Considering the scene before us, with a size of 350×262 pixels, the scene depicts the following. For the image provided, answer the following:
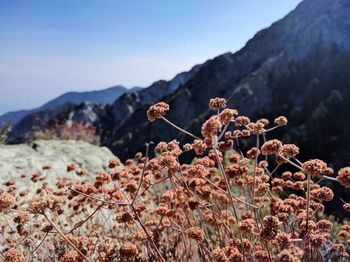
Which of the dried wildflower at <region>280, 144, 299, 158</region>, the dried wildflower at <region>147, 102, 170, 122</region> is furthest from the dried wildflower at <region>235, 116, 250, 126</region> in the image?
the dried wildflower at <region>147, 102, 170, 122</region>

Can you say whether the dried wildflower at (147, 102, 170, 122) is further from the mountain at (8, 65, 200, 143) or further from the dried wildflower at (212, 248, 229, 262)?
the mountain at (8, 65, 200, 143)

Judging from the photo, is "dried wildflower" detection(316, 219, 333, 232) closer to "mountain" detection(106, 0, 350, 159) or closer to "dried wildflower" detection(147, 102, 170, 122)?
"dried wildflower" detection(147, 102, 170, 122)

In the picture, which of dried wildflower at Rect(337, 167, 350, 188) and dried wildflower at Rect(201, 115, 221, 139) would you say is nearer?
dried wildflower at Rect(337, 167, 350, 188)

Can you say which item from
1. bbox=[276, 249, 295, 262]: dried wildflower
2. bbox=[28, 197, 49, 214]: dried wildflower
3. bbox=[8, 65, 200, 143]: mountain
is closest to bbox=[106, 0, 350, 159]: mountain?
bbox=[8, 65, 200, 143]: mountain

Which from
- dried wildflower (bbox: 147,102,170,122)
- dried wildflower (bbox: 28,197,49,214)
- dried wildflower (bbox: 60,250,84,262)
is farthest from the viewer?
dried wildflower (bbox: 147,102,170,122)

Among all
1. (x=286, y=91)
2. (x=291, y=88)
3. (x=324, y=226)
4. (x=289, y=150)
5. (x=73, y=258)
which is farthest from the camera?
(x=286, y=91)

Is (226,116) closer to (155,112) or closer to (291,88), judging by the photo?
(155,112)

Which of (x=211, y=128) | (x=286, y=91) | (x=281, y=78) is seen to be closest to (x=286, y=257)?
(x=211, y=128)

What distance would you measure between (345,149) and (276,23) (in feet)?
316

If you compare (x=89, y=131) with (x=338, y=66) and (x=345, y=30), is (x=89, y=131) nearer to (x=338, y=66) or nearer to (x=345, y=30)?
(x=338, y=66)

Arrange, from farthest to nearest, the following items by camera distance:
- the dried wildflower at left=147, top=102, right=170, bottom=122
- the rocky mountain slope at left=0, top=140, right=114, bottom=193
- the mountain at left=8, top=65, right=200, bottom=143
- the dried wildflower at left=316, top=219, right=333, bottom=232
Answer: the mountain at left=8, top=65, right=200, bottom=143, the rocky mountain slope at left=0, top=140, right=114, bottom=193, the dried wildflower at left=147, top=102, right=170, bottom=122, the dried wildflower at left=316, top=219, right=333, bottom=232

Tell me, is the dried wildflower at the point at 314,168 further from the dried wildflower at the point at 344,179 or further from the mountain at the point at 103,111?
the mountain at the point at 103,111

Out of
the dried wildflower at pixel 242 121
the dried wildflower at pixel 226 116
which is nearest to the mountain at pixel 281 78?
the dried wildflower at pixel 242 121

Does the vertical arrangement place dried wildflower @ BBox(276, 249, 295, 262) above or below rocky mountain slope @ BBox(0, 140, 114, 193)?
above
